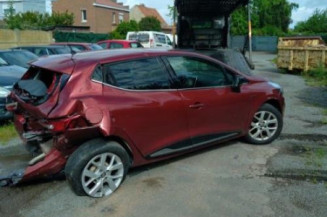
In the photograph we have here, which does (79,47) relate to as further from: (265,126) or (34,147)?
(34,147)

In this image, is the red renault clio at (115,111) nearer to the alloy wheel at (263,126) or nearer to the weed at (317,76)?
the alloy wheel at (263,126)

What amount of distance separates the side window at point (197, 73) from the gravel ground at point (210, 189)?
108 cm

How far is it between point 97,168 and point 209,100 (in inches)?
69.7

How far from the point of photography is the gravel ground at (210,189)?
375cm

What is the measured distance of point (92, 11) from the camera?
44.8 meters

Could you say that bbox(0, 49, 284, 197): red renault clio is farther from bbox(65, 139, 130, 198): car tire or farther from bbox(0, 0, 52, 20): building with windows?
bbox(0, 0, 52, 20): building with windows

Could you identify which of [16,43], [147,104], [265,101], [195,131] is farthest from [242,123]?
[16,43]

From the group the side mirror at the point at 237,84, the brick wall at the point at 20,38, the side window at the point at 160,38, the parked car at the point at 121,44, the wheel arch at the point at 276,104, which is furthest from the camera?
the side window at the point at 160,38

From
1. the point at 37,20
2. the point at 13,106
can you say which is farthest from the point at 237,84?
the point at 37,20

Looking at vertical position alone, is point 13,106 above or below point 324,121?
above

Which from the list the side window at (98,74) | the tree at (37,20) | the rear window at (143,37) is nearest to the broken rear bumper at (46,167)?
the side window at (98,74)

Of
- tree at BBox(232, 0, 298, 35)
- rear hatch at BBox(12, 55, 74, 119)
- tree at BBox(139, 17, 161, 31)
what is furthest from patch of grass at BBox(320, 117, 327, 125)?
tree at BBox(232, 0, 298, 35)

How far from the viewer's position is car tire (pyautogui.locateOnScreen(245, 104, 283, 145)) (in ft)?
18.5

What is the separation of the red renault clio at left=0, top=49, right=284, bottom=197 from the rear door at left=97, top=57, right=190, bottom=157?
0.01 meters
